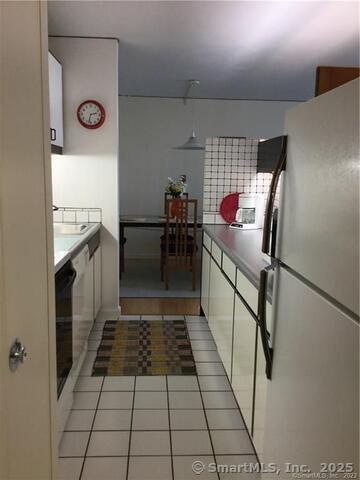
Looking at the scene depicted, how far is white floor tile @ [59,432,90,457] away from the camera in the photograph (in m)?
1.95

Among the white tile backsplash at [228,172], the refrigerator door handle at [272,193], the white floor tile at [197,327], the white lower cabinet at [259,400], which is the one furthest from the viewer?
the white tile backsplash at [228,172]

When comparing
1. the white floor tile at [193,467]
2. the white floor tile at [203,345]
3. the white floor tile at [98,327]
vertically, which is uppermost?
the white floor tile at [98,327]

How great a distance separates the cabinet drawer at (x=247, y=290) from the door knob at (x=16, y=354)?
44.7 inches

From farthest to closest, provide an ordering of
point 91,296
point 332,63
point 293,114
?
point 332,63 → point 91,296 → point 293,114

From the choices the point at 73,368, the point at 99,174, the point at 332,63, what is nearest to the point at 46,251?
the point at 73,368

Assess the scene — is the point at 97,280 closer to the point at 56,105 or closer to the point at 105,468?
the point at 56,105

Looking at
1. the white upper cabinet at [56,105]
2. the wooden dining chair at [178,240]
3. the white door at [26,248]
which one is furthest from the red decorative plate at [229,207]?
the white door at [26,248]

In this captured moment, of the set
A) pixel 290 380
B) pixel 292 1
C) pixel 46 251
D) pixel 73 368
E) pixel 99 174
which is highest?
pixel 292 1

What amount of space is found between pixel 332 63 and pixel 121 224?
292 centimetres

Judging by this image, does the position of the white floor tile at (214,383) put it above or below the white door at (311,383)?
below

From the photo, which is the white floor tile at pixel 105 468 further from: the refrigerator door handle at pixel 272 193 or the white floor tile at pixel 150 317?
the white floor tile at pixel 150 317

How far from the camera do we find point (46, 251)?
4.04 feet

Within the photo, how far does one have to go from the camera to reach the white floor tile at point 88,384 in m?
2.54

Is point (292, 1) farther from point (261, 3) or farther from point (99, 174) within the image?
point (99, 174)
